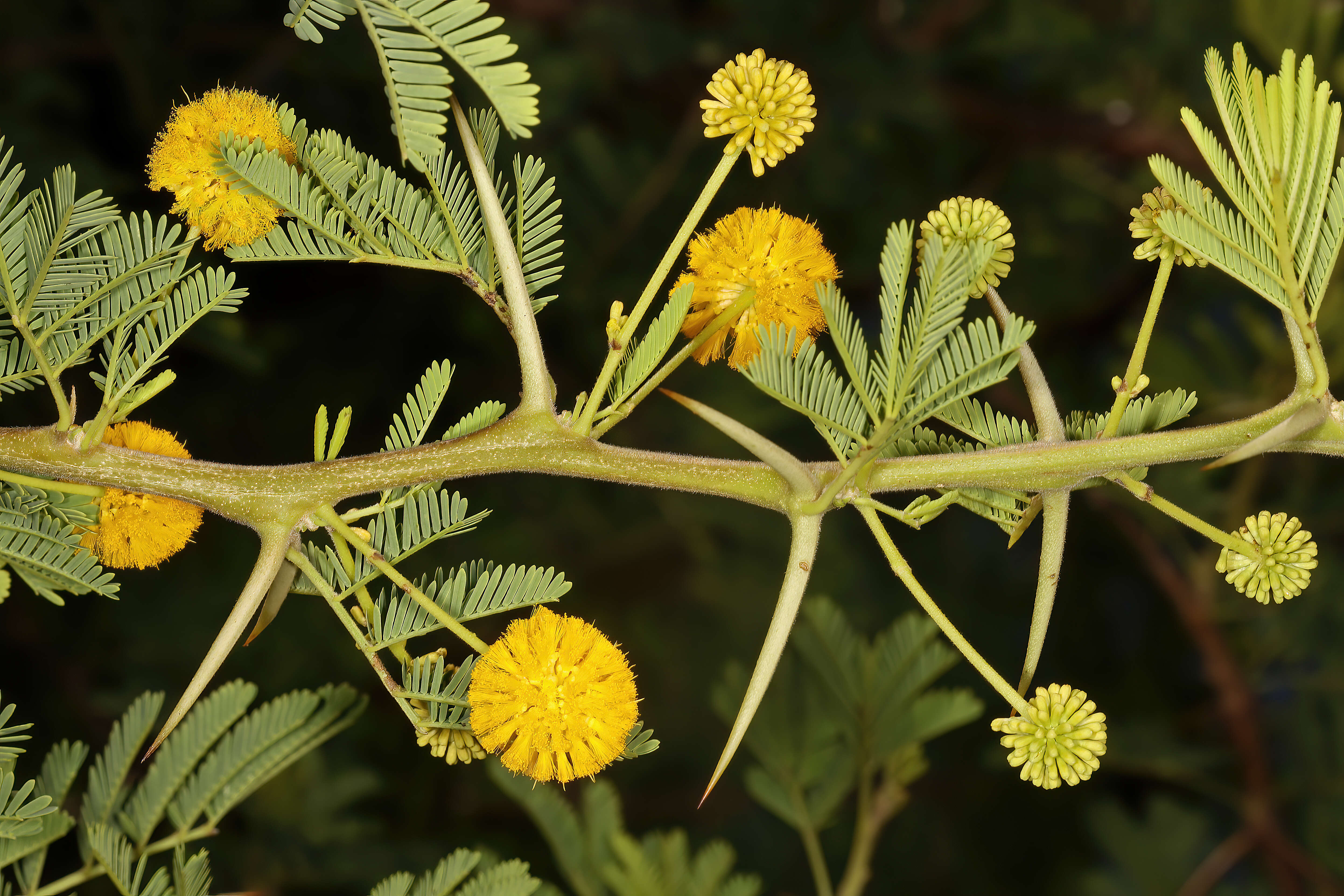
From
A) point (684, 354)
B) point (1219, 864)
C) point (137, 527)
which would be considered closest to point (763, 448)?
point (684, 354)

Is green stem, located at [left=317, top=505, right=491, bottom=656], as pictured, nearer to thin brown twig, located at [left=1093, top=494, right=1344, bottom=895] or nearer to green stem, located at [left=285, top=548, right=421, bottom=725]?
green stem, located at [left=285, top=548, right=421, bottom=725]

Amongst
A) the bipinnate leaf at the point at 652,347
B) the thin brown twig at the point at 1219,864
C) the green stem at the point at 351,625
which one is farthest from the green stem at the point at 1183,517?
Result: the thin brown twig at the point at 1219,864

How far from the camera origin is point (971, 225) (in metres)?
0.75

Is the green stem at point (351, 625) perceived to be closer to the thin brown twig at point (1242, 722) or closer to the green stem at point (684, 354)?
the green stem at point (684, 354)

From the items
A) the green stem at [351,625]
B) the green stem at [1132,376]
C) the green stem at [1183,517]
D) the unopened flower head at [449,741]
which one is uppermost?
the green stem at [1132,376]

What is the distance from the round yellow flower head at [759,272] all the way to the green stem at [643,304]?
0.03 m

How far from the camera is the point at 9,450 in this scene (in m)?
0.83

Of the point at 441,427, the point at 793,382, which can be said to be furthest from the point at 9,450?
the point at 441,427

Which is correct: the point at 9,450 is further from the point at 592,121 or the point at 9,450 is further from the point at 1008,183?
the point at 1008,183

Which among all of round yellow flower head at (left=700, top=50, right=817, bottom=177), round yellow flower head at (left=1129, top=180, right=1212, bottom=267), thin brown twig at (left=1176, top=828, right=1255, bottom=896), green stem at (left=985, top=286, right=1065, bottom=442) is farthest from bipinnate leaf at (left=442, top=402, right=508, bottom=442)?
thin brown twig at (left=1176, top=828, right=1255, bottom=896)

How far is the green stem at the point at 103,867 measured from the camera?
1.08m

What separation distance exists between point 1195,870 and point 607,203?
7.72 ft

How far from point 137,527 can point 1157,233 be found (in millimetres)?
912

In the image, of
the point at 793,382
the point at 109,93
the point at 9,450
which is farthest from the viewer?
the point at 109,93
